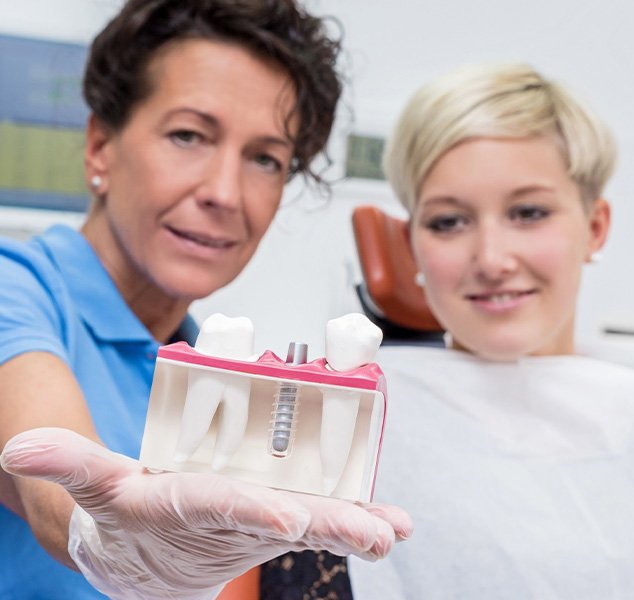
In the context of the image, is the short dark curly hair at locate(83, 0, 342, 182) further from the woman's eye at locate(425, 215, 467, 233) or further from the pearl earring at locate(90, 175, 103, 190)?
the woman's eye at locate(425, 215, 467, 233)

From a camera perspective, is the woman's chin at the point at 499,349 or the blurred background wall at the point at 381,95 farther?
the blurred background wall at the point at 381,95

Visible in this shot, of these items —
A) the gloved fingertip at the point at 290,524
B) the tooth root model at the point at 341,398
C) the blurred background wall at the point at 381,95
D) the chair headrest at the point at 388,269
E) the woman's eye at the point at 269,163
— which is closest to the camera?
the gloved fingertip at the point at 290,524

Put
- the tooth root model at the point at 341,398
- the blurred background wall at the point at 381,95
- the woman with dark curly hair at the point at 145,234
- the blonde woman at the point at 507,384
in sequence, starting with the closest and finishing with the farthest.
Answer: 1. the tooth root model at the point at 341,398
2. the woman with dark curly hair at the point at 145,234
3. the blonde woman at the point at 507,384
4. the blurred background wall at the point at 381,95

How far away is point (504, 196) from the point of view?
1.10 metres

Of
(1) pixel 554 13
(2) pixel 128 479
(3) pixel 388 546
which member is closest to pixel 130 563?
(2) pixel 128 479

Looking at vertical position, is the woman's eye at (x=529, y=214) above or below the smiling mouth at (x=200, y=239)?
above

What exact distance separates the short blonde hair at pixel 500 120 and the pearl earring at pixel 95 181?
0.48 meters

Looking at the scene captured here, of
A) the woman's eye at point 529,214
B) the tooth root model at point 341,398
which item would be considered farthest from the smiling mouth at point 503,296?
the tooth root model at point 341,398

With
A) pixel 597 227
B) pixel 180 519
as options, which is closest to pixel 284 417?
pixel 180 519

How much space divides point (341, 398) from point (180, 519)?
14 cm

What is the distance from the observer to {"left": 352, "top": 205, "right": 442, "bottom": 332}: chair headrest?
1.55 meters

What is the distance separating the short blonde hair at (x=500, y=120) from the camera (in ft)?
3.68

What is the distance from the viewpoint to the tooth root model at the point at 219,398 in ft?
1.88

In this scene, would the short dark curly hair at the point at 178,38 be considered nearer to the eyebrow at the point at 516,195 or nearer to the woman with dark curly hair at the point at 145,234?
the woman with dark curly hair at the point at 145,234
